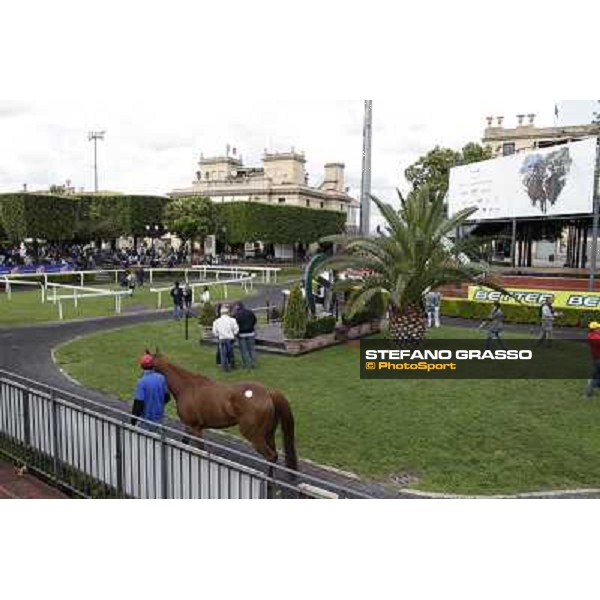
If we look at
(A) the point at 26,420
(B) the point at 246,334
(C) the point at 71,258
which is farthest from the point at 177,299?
(C) the point at 71,258

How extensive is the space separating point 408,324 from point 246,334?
203 inches

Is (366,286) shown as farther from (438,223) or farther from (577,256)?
(577,256)

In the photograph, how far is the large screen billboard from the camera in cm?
3009

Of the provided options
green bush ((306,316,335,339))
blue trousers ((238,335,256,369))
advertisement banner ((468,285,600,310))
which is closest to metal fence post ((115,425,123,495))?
blue trousers ((238,335,256,369))

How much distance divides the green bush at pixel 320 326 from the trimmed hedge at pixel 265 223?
41.3 m

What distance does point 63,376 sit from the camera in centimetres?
1423

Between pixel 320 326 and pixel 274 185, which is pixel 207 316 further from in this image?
pixel 274 185

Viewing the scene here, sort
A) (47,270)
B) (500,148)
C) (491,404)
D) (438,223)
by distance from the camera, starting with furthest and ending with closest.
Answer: (500,148) < (47,270) < (438,223) < (491,404)

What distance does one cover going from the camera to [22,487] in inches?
287

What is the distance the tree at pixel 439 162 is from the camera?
58.9 m

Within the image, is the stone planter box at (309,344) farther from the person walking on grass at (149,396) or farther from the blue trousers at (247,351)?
the person walking on grass at (149,396)

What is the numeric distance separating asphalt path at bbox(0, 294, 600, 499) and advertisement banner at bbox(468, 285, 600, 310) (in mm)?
1566

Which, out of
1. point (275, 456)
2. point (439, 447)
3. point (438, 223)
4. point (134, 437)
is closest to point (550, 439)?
point (439, 447)

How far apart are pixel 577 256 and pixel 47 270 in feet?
132
